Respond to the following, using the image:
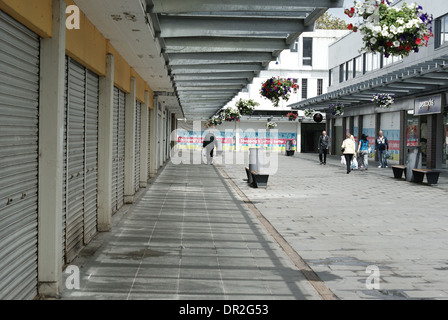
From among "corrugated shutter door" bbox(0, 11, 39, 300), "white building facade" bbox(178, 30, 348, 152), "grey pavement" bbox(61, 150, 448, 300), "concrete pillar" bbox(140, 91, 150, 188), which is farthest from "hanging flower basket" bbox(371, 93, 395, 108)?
"white building facade" bbox(178, 30, 348, 152)

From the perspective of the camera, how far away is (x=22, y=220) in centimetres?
463

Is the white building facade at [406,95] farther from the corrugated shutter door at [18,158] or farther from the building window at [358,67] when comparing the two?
the corrugated shutter door at [18,158]

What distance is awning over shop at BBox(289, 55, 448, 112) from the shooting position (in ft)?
63.7

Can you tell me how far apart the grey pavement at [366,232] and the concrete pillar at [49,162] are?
104 inches

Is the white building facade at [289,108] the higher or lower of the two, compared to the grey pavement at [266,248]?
higher

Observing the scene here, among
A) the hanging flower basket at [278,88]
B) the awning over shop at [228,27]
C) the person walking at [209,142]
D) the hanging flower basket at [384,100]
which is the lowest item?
the person walking at [209,142]

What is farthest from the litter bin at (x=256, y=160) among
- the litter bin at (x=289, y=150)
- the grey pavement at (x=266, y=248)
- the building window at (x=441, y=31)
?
the litter bin at (x=289, y=150)

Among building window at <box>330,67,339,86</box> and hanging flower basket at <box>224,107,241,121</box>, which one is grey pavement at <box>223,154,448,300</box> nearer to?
A: building window at <box>330,67,339,86</box>

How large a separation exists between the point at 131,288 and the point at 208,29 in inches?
187

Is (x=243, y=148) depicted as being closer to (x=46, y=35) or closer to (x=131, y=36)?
(x=131, y=36)

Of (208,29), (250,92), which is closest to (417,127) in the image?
(208,29)

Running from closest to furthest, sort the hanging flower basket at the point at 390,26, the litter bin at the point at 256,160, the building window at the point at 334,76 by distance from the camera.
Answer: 1. the hanging flower basket at the point at 390,26
2. the litter bin at the point at 256,160
3. the building window at the point at 334,76

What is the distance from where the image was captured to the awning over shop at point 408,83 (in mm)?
19422
